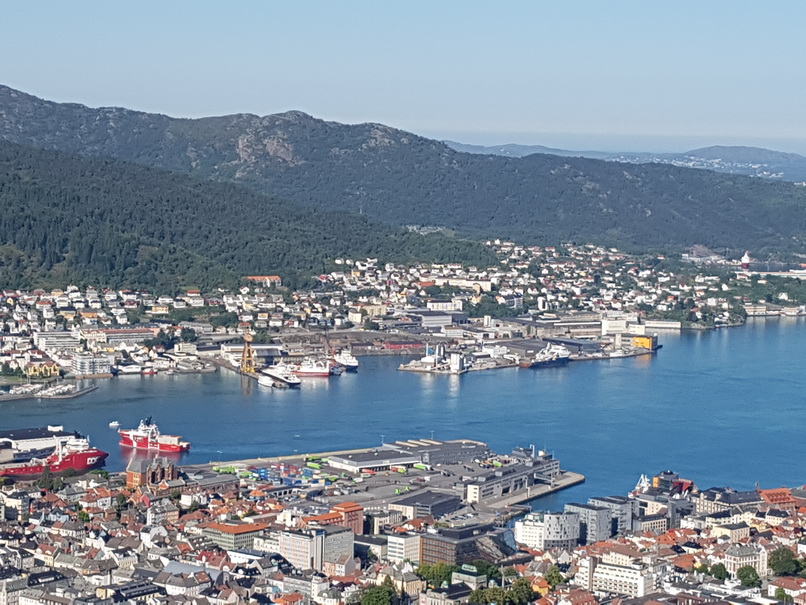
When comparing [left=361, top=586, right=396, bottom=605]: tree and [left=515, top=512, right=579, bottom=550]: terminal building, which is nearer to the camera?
[left=361, top=586, right=396, bottom=605]: tree

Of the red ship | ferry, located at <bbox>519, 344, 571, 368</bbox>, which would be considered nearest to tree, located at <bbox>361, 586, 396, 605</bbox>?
the red ship

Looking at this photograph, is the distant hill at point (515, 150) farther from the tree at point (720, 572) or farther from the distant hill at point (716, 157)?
the tree at point (720, 572)

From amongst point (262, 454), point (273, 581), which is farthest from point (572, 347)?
point (273, 581)

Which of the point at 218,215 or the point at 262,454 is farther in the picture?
the point at 218,215

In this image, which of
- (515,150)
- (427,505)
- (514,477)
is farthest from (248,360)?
(515,150)

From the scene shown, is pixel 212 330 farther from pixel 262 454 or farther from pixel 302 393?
pixel 262 454

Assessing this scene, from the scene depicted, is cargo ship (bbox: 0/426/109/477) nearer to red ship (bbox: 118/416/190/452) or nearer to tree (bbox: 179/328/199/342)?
red ship (bbox: 118/416/190/452)

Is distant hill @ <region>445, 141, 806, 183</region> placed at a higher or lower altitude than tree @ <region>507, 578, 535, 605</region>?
higher

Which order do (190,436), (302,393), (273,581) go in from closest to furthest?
(273,581) → (190,436) → (302,393)
